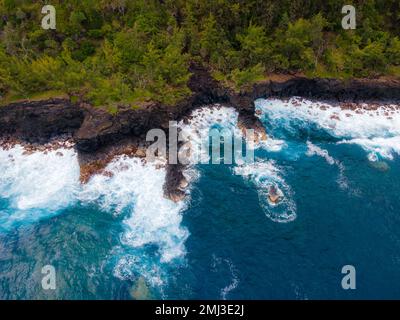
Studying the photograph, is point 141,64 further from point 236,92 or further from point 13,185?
point 13,185

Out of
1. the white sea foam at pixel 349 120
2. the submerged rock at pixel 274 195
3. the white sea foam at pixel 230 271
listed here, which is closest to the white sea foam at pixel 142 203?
the white sea foam at pixel 230 271

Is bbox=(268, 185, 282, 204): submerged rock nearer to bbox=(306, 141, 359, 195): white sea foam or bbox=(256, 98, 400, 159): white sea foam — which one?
bbox=(306, 141, 359, 195): white sea foam

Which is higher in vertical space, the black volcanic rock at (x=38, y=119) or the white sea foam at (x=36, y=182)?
the black volcanic rock at (x=38, y=119)

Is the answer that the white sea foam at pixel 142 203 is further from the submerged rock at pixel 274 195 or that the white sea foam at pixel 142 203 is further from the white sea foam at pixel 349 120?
the white sea foam at pixel 349 120

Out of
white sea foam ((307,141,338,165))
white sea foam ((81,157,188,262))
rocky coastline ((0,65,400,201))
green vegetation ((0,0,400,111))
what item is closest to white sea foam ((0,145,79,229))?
rocky coastline ((0,65,400,201))

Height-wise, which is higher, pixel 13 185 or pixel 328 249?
pixel 13 185

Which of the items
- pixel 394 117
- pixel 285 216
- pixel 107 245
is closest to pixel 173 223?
pixel 107 245

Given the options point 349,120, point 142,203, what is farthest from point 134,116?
point 349,120
